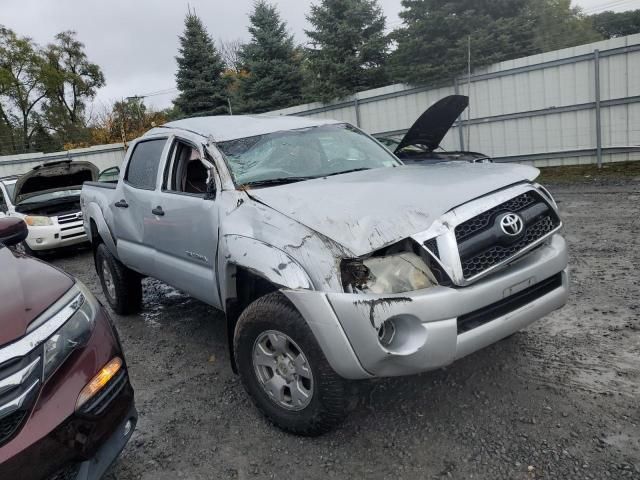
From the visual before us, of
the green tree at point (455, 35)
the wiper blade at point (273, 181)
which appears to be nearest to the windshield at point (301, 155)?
the wiper blade at point (273, 181)

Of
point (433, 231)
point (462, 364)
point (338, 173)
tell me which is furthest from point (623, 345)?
point (338, 173)

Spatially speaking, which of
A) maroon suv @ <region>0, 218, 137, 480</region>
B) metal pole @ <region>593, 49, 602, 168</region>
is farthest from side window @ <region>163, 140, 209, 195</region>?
metal pole @ <region>593, 49, 602, 168</region>

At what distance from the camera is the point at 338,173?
3609 mm

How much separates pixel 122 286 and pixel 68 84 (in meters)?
43.9

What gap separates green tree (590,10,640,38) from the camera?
123ft

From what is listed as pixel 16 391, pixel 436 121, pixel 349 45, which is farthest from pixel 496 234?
pixel 349 45

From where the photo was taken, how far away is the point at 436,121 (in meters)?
6.73

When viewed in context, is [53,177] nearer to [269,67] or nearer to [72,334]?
[72,334]

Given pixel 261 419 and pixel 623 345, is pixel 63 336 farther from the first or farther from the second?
pixel 623 345

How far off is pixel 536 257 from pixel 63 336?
94.7 inches

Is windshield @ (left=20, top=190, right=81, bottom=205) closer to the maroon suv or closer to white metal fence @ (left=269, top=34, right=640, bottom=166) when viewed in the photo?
the maroon suv

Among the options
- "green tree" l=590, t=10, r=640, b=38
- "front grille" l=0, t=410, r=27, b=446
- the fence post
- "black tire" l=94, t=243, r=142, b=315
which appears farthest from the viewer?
"green tree" l=590, t=10, r=640, b=38

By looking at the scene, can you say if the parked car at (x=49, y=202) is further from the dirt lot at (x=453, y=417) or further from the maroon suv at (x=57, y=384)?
the maroon suv at (x=57, y=384)

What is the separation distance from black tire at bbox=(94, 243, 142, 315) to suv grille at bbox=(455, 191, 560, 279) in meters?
3.65
